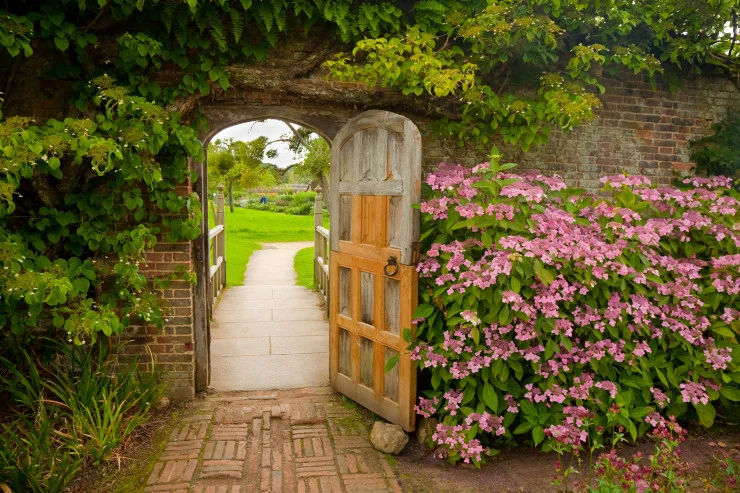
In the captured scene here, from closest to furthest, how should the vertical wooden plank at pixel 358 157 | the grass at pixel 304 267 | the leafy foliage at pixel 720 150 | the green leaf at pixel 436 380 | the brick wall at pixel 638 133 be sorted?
the green leaf at pixel 436 380
the vertical wooden plank at pixel 358 157
the brick wall at pixel 638 133
the leafy foliage at pixel 720 150
the grass at pixel 304 267

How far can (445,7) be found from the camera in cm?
470

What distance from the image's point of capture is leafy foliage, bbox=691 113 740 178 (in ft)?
18.8

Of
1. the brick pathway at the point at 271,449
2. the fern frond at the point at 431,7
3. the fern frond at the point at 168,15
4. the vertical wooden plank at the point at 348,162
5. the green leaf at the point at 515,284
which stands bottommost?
the brick pathway at the point at 271,449

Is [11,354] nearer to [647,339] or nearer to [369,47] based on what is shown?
[369,47]

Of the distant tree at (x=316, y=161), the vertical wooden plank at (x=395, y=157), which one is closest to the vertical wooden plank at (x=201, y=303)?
the vertical wooden plank at (x=395, y=157)

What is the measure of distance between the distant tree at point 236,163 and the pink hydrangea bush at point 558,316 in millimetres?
14404

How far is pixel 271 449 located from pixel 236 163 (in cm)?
2383

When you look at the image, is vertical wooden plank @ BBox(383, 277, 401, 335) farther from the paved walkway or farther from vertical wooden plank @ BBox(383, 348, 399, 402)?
the paved walkway

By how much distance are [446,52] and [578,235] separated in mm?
2087

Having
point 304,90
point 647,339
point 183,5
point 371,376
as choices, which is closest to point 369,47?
point 304,90

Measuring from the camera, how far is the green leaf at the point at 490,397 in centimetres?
357

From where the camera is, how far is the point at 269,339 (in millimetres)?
6723

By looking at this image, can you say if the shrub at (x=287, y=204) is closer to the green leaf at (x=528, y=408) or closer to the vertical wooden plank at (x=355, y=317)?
the vertical wooden plank at (x=355, y=317)

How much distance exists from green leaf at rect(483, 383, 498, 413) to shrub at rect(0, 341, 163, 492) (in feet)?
8.13
